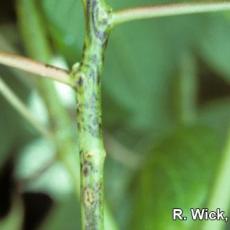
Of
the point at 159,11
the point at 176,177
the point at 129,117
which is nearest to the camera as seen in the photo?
the point at 159,11

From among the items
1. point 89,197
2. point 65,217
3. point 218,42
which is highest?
point 218,42

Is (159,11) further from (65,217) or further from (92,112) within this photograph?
(65,217)

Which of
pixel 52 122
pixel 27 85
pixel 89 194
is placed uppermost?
pixel 27 85

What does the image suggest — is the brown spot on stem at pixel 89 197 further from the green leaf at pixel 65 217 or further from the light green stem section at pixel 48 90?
the green leaf at pixel 65 217

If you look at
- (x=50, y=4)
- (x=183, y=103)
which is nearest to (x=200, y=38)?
(x=183, y=103)

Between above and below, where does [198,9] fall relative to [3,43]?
below

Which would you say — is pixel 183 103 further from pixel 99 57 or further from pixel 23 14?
pixel 99 57

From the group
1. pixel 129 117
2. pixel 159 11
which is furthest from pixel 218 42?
pixel 159 11
